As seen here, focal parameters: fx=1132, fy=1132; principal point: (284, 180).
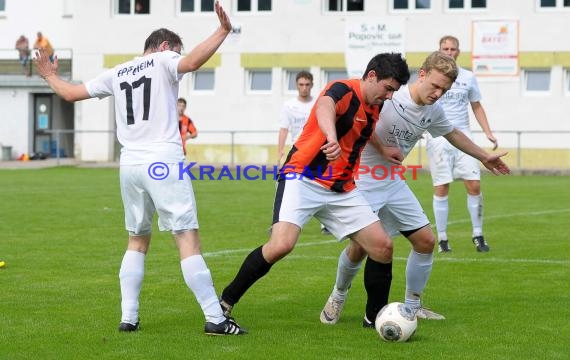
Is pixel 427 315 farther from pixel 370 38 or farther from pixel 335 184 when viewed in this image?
pixel 370 38

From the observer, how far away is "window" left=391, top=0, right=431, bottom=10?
1614 inches

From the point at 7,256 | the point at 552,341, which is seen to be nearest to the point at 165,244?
the point at 7,256

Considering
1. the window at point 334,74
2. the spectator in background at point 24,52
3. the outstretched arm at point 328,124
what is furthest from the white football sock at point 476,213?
the spectator in background at point 24,52

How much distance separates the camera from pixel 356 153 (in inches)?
307

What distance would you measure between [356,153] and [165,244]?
6248mm

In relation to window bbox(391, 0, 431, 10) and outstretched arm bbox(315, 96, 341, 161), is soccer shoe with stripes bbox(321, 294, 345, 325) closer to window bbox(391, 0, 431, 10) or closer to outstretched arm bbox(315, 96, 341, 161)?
outstretched arm bbox(315, 96, 341, 161)

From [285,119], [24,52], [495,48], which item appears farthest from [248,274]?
[24,52]

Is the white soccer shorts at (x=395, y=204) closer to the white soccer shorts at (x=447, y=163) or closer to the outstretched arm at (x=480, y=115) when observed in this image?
the white soccer shorts at (x=447, y=163)

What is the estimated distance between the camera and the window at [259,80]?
42.8 metres

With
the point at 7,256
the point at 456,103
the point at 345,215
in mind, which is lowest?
the point at 7,256

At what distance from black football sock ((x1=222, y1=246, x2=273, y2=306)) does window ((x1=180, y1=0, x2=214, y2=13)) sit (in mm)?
35689

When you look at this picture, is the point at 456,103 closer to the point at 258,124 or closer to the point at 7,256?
the point at 7,256

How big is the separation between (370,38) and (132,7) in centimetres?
992

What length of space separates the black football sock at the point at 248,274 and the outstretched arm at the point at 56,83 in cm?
158
